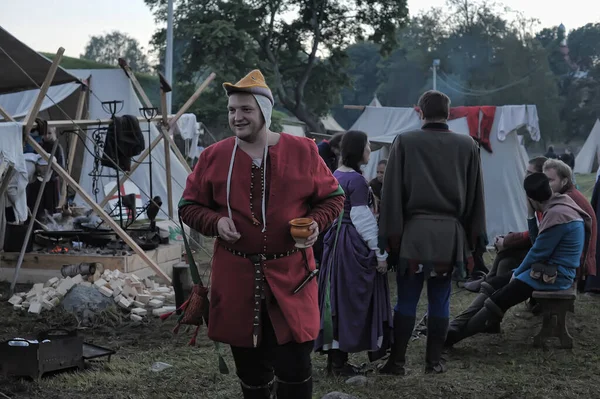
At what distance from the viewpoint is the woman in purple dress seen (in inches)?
161

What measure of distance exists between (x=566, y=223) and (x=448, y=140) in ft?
4.30

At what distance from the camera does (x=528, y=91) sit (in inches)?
A: 1863

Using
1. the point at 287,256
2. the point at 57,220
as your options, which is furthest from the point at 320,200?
the point at 57,220

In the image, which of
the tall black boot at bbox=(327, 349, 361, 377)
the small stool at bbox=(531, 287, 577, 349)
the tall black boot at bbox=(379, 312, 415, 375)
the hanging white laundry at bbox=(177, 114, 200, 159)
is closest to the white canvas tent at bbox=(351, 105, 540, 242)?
the hanging white laundry at bbox=(177, 114, 200, 159)

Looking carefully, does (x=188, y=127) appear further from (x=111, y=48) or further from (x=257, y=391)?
(x=111, y=48)

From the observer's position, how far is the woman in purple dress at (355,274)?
13.4 feet

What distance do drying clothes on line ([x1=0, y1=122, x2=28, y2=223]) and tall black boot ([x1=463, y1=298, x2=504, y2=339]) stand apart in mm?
3900

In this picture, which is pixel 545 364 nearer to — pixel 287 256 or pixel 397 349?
pixel 397 349

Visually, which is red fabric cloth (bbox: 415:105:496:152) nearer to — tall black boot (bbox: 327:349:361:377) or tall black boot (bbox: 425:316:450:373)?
tall black boot (bbox: 425:316:450:373)

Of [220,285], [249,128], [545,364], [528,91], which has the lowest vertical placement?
[545,364]


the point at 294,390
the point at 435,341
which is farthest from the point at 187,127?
the point at 294,390

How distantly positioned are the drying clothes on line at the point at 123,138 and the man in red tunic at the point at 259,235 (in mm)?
4932

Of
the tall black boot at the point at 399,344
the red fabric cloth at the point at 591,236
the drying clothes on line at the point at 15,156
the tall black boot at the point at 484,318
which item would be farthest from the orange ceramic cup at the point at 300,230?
the drying clothes on line at the point at 15,156

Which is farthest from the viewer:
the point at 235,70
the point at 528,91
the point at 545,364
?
the point at 528,91
